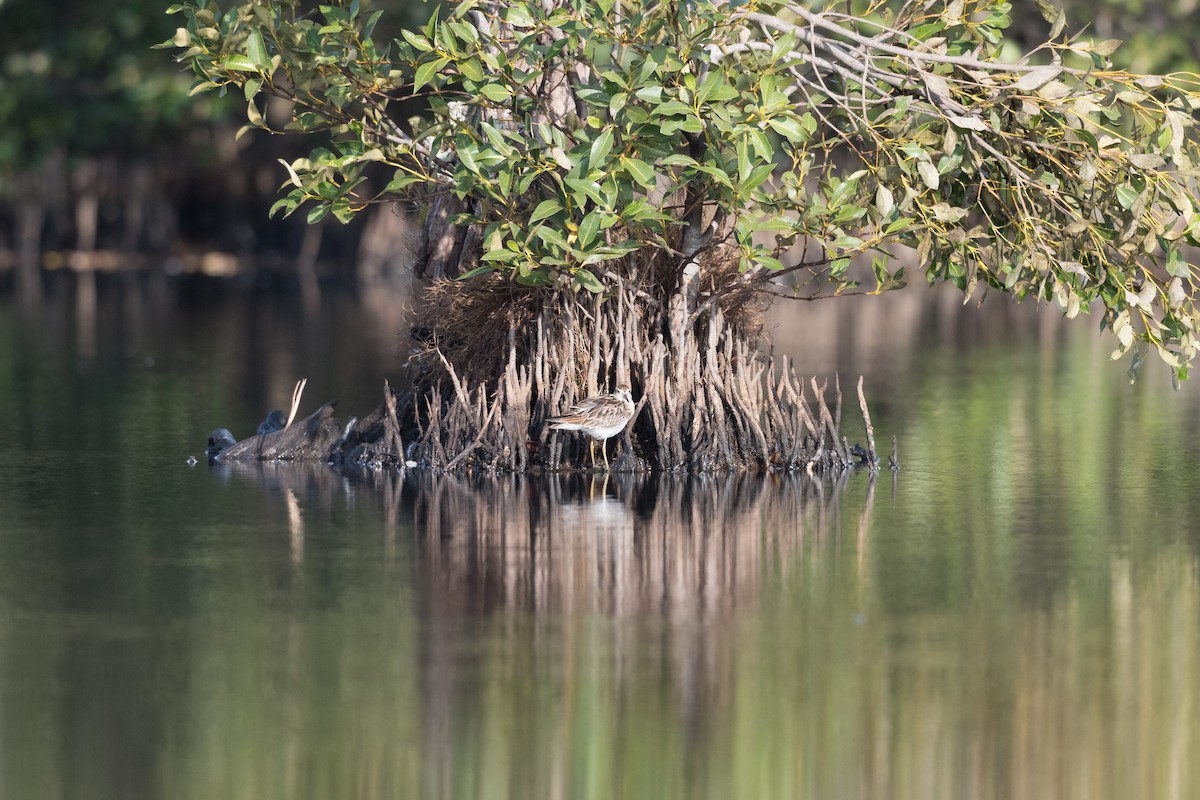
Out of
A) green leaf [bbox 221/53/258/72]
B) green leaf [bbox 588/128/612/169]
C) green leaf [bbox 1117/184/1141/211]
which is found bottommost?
green leaf [bbox 1117/184/1141/211]

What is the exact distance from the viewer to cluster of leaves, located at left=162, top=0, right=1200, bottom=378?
37.9 ft

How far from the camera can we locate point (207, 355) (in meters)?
23.3

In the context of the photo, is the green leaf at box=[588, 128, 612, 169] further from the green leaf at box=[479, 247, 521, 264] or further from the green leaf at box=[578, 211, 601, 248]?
the green leaf at box=[479, 247, 521, 264]

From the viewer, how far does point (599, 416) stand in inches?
502

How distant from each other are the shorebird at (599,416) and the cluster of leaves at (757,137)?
2.64ft

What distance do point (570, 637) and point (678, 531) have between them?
2.69 m

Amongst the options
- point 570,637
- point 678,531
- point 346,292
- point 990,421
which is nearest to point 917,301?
point 346,292

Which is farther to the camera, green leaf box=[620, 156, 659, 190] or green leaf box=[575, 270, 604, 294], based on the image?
green leaf box=[575, 270, 604, 294]

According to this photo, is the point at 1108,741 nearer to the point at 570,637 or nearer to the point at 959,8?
the point at 570,637

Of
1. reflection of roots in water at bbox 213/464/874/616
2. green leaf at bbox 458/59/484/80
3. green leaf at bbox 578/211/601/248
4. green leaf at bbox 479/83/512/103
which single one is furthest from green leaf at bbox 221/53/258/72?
reflection of roots in water at bbox 213/464/874/616

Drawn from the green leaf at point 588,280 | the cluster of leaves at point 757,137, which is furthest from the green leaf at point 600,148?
the green leaf at point 588,280

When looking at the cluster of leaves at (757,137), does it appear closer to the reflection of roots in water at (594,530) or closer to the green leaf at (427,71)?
the green leaf at (427,71)

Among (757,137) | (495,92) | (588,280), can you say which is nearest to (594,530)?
(588,280)

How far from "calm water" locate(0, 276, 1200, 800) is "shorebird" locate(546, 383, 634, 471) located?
1.21 feet
